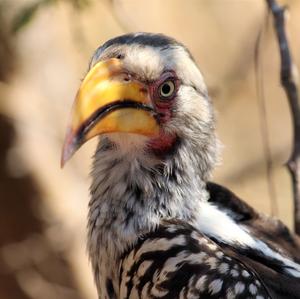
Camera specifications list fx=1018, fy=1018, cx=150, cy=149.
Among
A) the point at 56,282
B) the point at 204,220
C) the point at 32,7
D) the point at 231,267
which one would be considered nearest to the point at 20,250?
the point at 56,282

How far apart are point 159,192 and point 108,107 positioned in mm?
431

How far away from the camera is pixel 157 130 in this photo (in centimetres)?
295

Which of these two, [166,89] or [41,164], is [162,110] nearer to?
[166,89]

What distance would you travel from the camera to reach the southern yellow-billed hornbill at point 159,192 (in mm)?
2719

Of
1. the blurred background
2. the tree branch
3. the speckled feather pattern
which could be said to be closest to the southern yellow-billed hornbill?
the speckled feather pattern

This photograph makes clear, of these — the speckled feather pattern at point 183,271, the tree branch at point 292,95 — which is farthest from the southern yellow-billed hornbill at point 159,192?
the tree branch at point 292,95

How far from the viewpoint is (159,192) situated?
3045mm

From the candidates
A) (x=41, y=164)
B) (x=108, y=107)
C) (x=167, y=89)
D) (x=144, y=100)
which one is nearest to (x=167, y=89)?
(x=167, y=89)

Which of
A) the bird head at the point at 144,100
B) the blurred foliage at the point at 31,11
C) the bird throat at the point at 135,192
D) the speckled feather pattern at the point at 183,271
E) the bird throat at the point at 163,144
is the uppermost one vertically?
the blurred foliage at the point at 31,11

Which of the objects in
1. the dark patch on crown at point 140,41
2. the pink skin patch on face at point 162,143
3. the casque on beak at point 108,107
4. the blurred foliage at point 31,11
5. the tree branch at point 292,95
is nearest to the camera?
the casque on beak at point 108,107

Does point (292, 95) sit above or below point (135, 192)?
above

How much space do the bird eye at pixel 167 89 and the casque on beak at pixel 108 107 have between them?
59 mm

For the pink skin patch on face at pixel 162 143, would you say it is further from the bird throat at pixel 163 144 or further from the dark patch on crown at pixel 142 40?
the dark patch on crown at pixel 142 40

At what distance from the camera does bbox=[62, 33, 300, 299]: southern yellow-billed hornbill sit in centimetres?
272
